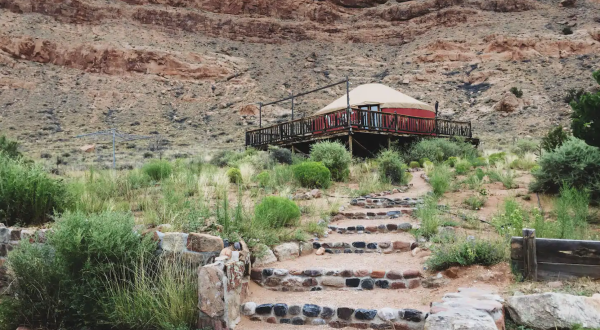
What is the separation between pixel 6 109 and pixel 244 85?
53.7 feet

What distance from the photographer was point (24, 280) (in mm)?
4645

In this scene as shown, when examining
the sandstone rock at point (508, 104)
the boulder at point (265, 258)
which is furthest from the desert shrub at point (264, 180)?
the sandstone rock at point (508, 104)

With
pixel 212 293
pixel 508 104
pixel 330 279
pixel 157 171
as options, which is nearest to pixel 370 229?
pixel 330 279

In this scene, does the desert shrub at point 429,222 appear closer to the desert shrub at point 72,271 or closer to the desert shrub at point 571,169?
the desert shrub at point 571,169

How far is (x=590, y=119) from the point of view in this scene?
7.29 metres

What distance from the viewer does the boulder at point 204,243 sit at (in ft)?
15.8

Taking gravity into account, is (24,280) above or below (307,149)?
below

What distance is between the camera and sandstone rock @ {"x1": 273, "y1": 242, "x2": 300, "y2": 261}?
6051 millimetres

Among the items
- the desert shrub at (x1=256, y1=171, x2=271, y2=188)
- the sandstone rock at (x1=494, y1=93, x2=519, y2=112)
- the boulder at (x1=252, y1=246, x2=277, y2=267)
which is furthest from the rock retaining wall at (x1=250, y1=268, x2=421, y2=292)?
the sandstone rock at (x1=494, y1=93, x2=519, y2=112)

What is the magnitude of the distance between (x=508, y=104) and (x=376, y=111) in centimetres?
1754

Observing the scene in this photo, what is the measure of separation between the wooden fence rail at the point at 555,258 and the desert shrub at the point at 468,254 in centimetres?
45

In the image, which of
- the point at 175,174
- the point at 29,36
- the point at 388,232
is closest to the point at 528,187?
the point at 388,232

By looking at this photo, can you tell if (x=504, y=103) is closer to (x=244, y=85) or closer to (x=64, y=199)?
(x=244, y=85)

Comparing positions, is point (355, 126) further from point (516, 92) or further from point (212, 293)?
point (516, 92)
